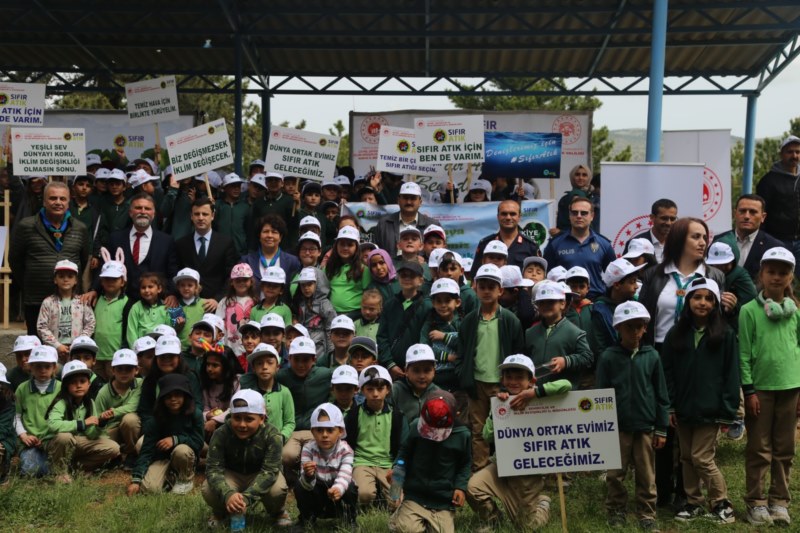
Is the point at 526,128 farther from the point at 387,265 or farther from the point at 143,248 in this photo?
the point at 143,248

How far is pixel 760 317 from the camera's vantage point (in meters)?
7.85

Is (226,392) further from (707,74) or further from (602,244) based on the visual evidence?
(707,74)

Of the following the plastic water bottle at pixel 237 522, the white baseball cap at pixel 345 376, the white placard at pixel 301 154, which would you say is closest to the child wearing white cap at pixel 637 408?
the white baseball cap at pixel 345 376

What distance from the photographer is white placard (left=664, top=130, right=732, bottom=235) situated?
1598cm

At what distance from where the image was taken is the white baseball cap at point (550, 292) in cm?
833

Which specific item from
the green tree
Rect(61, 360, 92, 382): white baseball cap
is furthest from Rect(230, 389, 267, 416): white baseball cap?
the green tree

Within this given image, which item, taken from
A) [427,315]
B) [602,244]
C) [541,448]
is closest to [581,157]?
[602,244]

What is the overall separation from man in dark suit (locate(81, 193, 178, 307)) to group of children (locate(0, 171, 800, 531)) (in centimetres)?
36

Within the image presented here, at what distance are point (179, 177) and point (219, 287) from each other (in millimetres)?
2260

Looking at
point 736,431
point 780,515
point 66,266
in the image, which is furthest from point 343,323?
point 736,431

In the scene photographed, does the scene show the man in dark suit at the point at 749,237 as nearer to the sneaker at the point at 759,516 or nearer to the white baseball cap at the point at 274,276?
the sneaker at the point at 759,516

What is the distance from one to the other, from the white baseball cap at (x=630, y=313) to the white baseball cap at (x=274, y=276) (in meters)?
3.57

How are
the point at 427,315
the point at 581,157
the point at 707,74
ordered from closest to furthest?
1. the point at 427,315
2. the point at 581,157
3. the point at 707,74

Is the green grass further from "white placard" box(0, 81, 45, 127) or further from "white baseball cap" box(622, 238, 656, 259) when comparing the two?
"white placard" box(0, 81, 45, 127)
